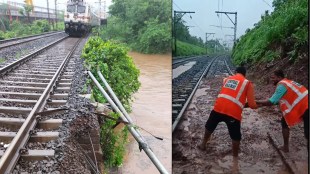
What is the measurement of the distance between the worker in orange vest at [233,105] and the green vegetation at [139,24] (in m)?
28.9

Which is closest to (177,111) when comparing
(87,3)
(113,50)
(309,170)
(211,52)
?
(211,52)

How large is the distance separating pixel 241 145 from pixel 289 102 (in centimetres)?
17

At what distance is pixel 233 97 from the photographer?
0.98 m

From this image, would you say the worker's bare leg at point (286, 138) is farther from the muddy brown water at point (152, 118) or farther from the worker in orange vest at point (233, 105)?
the muddy brown water at point (152, 118)

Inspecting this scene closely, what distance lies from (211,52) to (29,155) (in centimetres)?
341

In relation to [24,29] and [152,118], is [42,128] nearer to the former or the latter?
[152,118]

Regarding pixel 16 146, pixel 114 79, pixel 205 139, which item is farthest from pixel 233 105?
pixel 114 79

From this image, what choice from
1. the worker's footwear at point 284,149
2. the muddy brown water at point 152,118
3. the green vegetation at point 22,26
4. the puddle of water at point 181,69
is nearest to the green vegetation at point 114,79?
the muddy brown water at point 152,118

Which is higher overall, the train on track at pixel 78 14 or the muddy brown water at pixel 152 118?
the train on track at pixel 78 14

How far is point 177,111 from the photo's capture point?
107 centimetres

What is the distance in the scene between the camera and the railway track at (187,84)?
42.0 inches

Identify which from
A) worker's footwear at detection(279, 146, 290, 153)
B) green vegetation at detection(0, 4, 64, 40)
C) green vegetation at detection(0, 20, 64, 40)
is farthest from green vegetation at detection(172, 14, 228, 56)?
green vegetation at detection(0, 20, 64, 40)

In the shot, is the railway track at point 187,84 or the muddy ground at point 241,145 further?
the railway track at point 187,84

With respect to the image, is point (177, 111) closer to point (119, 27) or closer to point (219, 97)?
point (219, 97)
